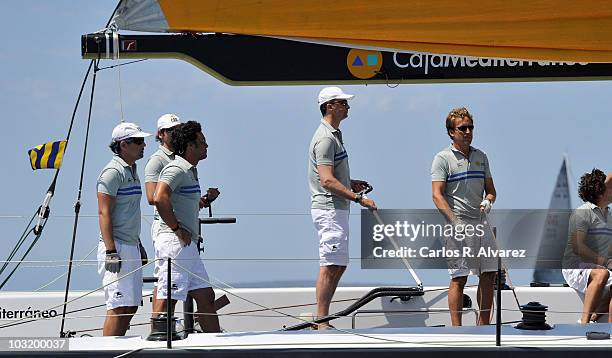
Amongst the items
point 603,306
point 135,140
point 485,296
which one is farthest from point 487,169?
point 135,140

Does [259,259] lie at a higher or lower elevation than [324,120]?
lower

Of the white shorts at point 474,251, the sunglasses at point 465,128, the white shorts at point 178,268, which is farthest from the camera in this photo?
the sunglasses at point 465,128

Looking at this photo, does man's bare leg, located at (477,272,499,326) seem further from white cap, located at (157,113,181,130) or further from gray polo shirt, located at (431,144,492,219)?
white cap, located at (157,113,181,130)

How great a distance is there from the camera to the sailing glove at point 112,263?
6046mm

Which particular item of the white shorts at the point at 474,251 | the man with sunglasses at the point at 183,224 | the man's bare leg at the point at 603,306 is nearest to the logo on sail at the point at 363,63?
the man with sunglasses at the point at 183,224

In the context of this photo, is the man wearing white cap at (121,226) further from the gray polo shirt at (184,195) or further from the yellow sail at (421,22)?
the yellow sail at (421,22)

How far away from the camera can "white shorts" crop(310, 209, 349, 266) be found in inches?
246

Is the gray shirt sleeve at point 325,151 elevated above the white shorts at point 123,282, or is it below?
above

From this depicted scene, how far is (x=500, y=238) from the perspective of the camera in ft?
19.0

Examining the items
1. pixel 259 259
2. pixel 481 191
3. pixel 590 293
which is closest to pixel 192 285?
pixel 259 259

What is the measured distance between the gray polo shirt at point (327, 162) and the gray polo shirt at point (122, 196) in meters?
1.05

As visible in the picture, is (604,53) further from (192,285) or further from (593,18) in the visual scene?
(192,285)

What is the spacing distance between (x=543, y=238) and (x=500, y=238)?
0.23m

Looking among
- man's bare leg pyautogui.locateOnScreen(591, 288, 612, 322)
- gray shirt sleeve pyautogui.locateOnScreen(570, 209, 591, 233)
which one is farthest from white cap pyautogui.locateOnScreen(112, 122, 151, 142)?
man's bare leg pyautogui.locateOnScreen(591, 288, 612, 322)
